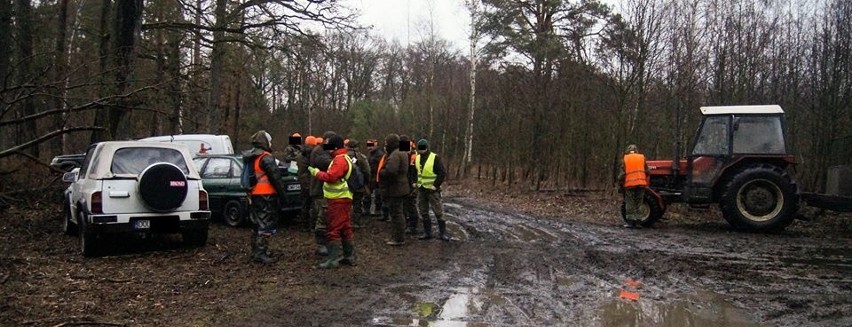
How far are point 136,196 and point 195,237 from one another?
122 centimetres

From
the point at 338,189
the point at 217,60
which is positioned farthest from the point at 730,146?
the point at 217,60

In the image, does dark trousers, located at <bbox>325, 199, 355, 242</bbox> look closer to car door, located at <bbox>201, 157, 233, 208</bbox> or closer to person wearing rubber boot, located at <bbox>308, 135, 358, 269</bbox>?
person wearing rubber boot, located at <bbox>308, 135, 358, 269</bbox>

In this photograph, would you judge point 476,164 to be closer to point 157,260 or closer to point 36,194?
point 36,194

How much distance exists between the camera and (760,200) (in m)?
12.8

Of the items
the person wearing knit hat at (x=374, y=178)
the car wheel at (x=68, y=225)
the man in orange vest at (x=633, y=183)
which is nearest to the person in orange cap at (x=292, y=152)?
the person wearing knit hat at (x=374, y=178)

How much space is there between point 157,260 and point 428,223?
4494 mm

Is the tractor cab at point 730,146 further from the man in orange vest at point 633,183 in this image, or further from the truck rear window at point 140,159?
the truck rear window at point 140,159

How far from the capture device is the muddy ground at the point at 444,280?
6.39 m

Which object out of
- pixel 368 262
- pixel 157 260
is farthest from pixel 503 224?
pixel 157 260

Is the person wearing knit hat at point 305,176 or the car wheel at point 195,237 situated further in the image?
the person wearing knit hat at point 305,176

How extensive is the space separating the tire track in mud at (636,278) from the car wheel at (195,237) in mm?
3830

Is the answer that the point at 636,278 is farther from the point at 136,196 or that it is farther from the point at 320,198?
the point at 136,196

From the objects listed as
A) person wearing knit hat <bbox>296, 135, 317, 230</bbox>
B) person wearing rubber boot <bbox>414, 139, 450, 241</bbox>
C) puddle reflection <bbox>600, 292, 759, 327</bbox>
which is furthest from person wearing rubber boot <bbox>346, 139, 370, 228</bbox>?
puddle reflection <bbox>600, 292, 759, 327</bbox>

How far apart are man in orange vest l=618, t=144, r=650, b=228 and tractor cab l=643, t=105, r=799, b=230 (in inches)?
16.4
